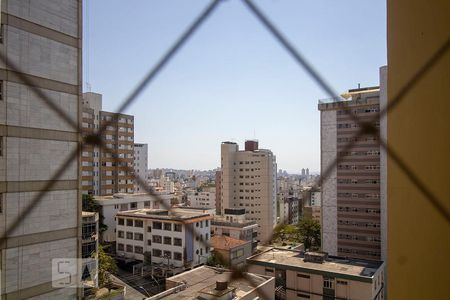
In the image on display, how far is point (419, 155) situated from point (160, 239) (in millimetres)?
12642

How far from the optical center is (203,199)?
2612 cm

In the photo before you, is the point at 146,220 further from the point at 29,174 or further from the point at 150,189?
the point at 150,189

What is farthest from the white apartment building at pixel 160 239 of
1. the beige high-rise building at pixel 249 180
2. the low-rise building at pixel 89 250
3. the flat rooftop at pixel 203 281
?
the beige high-rise building at pixel 249 180

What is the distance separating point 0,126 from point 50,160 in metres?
0.60

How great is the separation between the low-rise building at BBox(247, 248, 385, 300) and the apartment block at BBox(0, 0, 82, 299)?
466 cm

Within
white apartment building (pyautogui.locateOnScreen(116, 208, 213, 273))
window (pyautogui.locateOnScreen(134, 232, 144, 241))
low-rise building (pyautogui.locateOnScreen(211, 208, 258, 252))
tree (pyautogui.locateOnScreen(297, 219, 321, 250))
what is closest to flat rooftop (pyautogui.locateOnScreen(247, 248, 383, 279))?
white apartment building (pyautogui.locateOnScreen(116, 208, 213, 273))

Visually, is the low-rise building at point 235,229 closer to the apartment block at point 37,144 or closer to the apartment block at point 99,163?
the apartment block at point 99,163

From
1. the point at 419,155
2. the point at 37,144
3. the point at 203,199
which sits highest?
the point at 37,144

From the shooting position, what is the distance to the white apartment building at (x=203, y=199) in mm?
25678

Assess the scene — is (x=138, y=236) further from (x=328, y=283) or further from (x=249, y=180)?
(x=249, y=180)

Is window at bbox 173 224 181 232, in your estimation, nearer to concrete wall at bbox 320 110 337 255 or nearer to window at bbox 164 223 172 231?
window at bbox 164 223 172 231

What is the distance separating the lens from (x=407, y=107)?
0.45 meters

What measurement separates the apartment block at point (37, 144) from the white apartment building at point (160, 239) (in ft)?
25.7

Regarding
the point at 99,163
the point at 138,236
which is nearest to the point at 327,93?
the point at 138,236
